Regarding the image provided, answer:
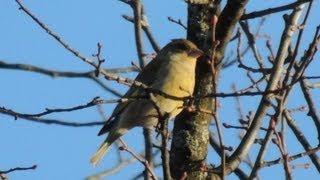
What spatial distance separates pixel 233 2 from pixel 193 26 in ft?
1.38

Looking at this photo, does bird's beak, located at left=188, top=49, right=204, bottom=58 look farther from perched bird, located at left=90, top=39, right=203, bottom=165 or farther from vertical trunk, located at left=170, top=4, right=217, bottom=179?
perched bird, located at left=90, top=39, right=203, bottom=165

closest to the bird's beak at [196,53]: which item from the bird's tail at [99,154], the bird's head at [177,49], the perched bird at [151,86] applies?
the bird's head at [177,49]

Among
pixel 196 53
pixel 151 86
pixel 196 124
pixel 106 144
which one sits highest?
pixel 196 53

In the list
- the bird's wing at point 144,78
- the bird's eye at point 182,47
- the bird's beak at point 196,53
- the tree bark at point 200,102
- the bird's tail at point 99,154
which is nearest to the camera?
the tree bark at point 200,102

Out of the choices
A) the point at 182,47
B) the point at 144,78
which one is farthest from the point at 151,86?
the point at 182,47

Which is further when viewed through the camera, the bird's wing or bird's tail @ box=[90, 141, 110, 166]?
bird's tail @ box=[90, 141, 110, 166]

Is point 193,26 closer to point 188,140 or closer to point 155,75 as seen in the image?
point 188,140

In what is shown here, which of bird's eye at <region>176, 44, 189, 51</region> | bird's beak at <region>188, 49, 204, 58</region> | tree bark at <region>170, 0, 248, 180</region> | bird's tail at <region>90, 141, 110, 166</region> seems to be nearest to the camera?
tree bark at <region>170, 0, 248, 180</region>

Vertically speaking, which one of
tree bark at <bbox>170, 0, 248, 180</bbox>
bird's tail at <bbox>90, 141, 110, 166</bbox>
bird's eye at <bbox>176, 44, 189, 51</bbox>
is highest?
bird's eye at <bbox>176, 44, 189, 51</bbox>

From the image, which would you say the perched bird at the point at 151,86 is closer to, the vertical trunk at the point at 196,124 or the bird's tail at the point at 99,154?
the bird's tail at the point at 99,154

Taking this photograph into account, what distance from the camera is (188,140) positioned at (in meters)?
4.68

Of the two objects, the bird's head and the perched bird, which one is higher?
the bird's head

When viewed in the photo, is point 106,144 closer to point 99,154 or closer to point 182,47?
point 99,154

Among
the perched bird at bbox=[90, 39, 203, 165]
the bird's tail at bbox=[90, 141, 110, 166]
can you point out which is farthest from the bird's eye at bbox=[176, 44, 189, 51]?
the bird's tail at bbox=[90, 141, 110, 166]
